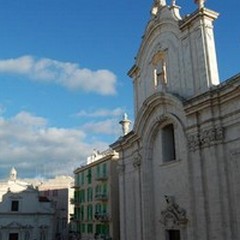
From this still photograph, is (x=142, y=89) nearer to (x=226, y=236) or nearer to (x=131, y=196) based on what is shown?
(x=131, y=196)

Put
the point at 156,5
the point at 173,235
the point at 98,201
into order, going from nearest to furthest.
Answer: the point at 173,235
the point at 156,5
the point at 98,201

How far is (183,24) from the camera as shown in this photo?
71.3ft

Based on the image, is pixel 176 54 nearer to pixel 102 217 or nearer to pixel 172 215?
pixel 172 215

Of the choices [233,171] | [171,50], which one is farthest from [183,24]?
[233,171]

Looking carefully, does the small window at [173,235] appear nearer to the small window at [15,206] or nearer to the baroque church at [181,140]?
the baroque church at [181,140]

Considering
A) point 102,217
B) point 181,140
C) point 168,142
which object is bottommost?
point 102,217

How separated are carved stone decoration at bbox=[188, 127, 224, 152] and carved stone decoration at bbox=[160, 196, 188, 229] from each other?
132 inches

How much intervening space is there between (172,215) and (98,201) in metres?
17.0

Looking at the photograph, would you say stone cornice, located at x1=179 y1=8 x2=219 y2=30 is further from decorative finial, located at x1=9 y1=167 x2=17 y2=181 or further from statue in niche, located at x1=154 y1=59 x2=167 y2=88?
decorative finial, located at x1=9 y1=167 x2=17 y2=181

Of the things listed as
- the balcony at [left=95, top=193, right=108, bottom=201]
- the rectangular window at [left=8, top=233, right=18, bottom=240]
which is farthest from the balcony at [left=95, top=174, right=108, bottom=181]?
the rectangular window at [left=8, top=233, right=18, bottom=240]

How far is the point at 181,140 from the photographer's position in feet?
69.1

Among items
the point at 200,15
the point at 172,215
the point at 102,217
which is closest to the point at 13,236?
the point at 102,217

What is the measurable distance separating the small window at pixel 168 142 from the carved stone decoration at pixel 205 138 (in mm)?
3303

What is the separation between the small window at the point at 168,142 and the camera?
23094 millimetres
